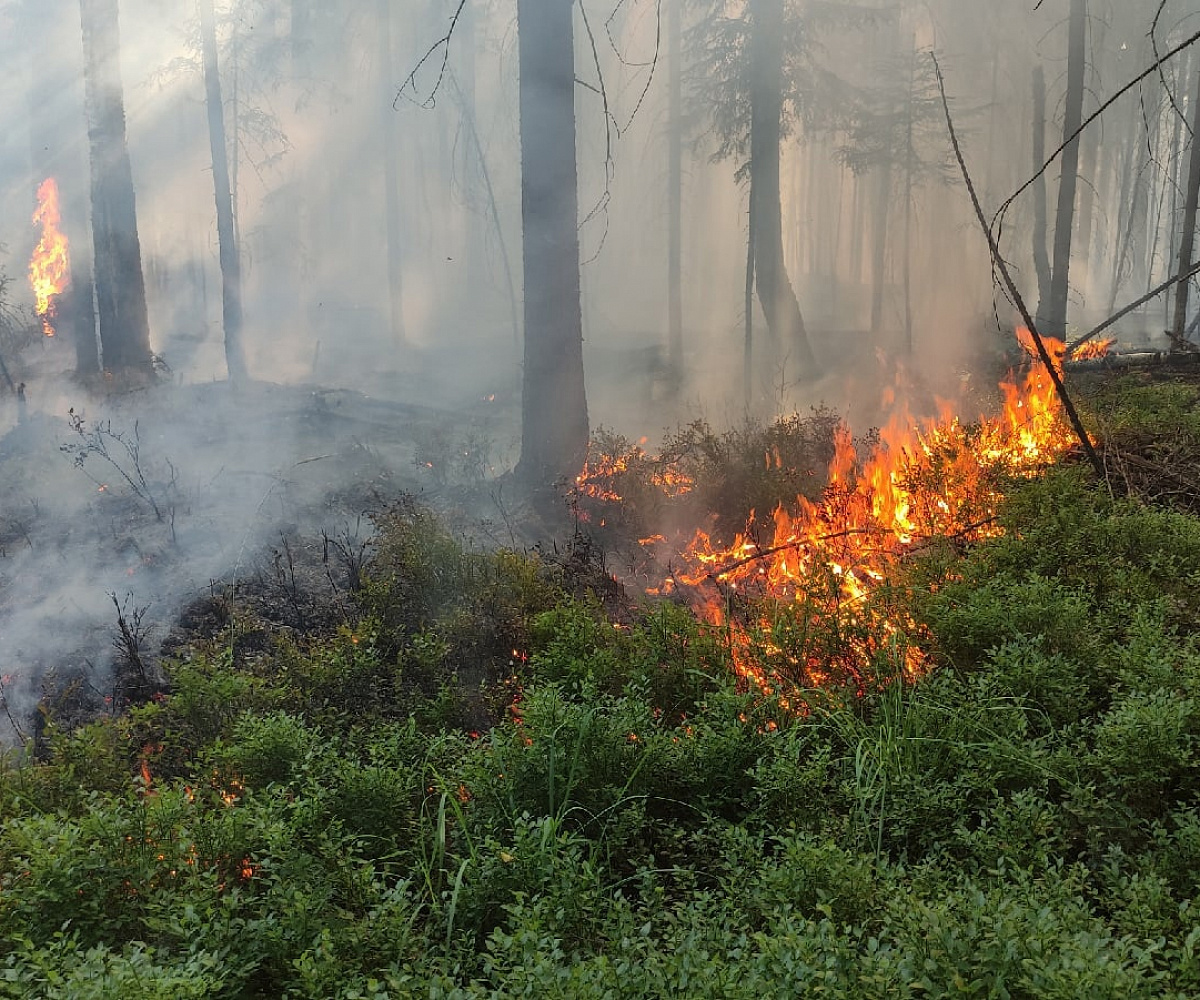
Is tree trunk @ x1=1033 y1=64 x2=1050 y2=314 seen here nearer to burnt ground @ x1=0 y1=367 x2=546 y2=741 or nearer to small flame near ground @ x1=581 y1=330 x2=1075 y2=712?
small flame near ground @ x1=581 y1=330 x2=1075 y2=712

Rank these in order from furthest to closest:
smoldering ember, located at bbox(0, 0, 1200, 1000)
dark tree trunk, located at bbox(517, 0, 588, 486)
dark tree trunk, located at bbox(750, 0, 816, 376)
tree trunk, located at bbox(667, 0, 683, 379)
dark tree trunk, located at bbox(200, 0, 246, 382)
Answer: tree trunk, located at bbox(667, 0, 683, 379) < dark tree trunk, located at bbox(200, 0, 246, 382) < dark tree trunk, located at bbox(750, 0, 816, 376) < dark tree trunk, located at bbox(517, 0, 588, 486) < smoldering ember, located at bbox(0, 0, 1200, 1000)

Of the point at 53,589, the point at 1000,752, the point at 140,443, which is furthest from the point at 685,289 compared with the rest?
the point at 1000,752

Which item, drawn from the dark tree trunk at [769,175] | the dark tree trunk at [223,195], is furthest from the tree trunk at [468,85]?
the dark tree trunk at [769,175]

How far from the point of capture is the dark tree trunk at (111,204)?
43.7ft

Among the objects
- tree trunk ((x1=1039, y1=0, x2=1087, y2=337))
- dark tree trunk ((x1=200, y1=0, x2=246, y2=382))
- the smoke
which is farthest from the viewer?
dark tree trunk ((x1=200, y1=0, x2=246, y2=382))

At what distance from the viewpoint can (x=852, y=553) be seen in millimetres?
6043

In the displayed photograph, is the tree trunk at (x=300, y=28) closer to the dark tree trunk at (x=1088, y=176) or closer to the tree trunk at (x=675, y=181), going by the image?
the tree trunk at (x=675, y=181)

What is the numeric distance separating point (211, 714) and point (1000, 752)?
145 inches

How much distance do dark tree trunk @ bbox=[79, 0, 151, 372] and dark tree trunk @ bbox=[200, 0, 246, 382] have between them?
3299 mm

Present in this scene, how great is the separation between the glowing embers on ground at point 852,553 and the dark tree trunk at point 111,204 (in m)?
10.9

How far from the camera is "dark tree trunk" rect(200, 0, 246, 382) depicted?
17.9 m

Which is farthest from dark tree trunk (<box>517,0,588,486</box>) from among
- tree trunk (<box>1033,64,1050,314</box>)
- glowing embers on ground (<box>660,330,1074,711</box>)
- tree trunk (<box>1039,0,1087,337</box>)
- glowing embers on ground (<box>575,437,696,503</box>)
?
tree trunk (<box>1033,64,1050,314</box>)

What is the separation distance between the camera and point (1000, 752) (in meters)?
3.18

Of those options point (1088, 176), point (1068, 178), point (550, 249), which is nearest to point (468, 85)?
point (1068, 178)
